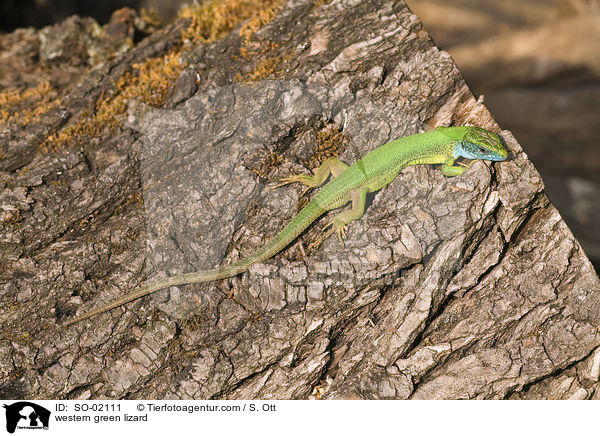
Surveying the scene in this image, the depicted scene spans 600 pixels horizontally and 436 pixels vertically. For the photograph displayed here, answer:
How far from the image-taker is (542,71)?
25.9 ft

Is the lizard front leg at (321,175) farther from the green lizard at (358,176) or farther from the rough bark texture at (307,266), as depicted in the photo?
the rough bark texture at (307,266)

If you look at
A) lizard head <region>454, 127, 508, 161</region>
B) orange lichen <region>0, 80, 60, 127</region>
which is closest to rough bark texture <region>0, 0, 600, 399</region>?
lizard head <region>454, 127, 508, 161</region>

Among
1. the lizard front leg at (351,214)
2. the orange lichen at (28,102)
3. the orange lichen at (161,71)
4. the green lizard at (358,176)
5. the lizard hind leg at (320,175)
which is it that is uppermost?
the orange lichen at (28,102)

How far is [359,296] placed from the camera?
4.39 meters

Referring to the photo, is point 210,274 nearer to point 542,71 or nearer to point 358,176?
point 358,176

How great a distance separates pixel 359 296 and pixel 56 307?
3096 mm

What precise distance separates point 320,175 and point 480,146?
5.66 feet

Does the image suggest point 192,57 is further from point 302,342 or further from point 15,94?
point 302,342

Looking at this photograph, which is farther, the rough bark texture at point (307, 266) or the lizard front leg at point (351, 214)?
the lizard front leg at point (351, 214)

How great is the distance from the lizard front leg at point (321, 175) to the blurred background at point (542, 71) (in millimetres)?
4458

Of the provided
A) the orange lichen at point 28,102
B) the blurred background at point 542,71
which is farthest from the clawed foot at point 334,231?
the blurred background at point 542,71

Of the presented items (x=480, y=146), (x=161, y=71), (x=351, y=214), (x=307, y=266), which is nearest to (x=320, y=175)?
(x=351, y=214)

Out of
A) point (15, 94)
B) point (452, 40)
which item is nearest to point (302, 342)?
point (15, 94)

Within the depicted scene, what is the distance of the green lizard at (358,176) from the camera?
4.46 m
